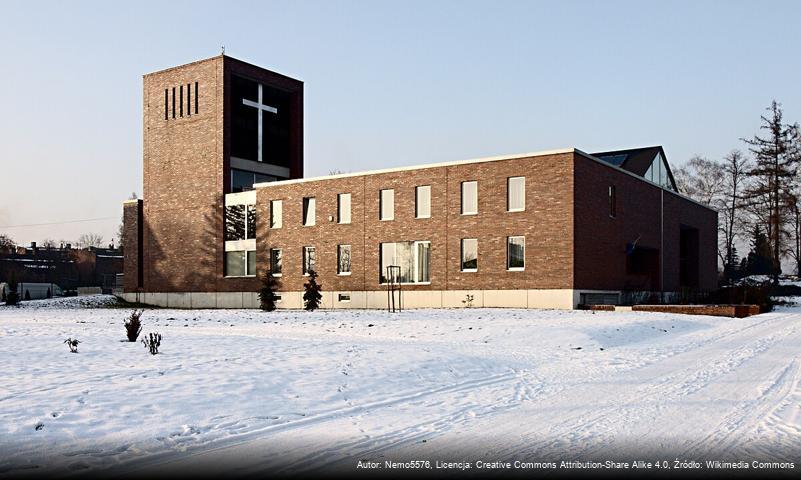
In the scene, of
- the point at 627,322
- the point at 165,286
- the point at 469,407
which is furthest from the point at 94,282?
the point at 469,407

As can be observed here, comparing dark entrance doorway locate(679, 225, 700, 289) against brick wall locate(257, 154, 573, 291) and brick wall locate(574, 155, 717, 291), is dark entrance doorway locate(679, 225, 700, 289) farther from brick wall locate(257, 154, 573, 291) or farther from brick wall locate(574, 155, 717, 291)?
brick wall locate(257, 154, 573, 291)

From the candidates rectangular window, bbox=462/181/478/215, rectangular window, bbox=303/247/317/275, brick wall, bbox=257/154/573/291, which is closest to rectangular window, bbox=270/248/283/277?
brick wall, bbox=257/154/573/291

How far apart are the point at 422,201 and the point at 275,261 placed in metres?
10.6

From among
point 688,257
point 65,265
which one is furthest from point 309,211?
point 65,265

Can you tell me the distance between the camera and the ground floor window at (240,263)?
4459 cm

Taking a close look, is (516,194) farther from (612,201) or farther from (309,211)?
(309,211)

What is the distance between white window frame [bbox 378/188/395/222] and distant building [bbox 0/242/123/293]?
6337 cm

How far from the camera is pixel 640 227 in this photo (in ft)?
134

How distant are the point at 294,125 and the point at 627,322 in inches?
1291

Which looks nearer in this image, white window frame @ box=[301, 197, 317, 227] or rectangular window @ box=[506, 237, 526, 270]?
rectangular window @ box=[506, 237, 526, 270]

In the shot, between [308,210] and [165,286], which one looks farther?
[165,286]

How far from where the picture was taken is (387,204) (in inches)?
1539

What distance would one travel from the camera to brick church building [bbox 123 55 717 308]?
114ft

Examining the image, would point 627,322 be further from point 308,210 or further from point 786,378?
point 308,210
